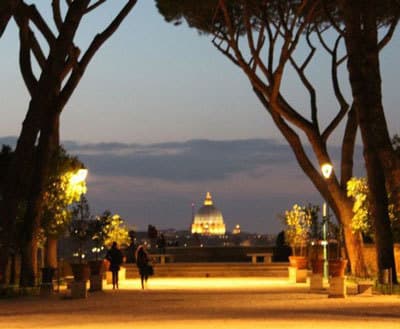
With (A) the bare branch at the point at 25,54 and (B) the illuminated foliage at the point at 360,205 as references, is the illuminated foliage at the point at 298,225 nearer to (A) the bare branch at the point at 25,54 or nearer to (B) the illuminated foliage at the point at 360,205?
(B) the illuminated foliage at the point at 360,205

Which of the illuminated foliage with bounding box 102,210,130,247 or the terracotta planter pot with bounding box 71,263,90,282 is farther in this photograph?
the illuminated foliage with bounding box 102,210,130,247

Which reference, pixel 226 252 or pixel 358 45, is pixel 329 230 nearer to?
pixel 358 45

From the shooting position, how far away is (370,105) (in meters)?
26.5

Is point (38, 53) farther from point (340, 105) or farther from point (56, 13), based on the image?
point (340, 105)

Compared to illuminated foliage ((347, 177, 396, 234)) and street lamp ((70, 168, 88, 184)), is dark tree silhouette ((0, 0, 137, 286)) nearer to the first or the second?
street lamp ((70, 168, 88, 184))

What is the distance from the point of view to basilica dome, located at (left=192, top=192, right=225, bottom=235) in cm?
17988

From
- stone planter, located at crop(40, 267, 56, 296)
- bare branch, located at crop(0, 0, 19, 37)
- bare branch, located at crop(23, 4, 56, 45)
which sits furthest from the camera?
bare branch, located at crop(23, 4, 56, 45)

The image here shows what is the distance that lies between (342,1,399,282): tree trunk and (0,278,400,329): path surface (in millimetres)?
2816

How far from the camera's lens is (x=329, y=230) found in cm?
3716

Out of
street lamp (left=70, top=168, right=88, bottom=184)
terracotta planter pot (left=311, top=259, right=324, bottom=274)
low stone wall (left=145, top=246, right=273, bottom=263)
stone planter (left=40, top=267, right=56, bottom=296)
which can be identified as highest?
street lamp (left=70, top=168, right=88, bottom=184)

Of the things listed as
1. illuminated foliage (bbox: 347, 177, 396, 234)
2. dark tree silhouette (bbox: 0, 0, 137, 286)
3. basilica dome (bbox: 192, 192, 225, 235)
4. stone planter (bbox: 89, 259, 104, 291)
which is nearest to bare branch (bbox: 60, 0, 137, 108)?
dark tree silhouette (bbox: 0, 0, 137, 286)

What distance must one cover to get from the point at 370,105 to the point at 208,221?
514ft

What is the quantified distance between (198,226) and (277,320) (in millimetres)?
165007

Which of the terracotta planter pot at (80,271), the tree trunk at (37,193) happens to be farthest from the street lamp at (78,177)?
the terracotta planter pot at (80,271)
